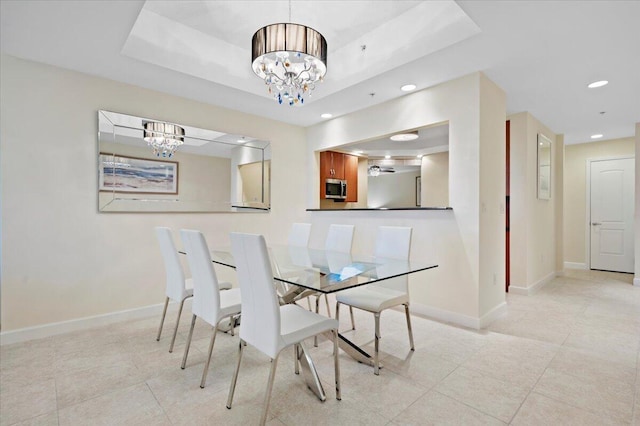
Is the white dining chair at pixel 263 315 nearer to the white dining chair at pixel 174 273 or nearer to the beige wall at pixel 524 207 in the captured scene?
the white dining chair at pixel 174 273

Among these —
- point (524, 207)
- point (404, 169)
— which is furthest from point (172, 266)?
point (524, 207)

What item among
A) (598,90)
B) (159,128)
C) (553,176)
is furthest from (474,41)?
(553,176)

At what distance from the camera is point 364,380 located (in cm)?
221

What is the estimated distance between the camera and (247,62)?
3.59 m

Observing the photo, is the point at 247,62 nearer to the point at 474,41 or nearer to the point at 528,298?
the point at 474,41

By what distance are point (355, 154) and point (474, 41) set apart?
8.75 ft

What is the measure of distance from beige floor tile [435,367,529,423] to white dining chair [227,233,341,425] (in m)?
0.76

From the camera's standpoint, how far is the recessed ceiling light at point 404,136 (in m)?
4.00

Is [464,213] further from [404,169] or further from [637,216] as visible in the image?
[637,216]

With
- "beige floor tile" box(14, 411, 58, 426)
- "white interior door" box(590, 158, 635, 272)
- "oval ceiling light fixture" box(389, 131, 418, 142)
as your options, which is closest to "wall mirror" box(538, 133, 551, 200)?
"white interior door" box(590, 158, 635, 272)

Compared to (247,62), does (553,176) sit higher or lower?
lower

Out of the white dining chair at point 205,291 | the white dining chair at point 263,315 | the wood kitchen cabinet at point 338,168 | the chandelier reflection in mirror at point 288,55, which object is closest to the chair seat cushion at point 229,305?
the white dining chair at point 205,291

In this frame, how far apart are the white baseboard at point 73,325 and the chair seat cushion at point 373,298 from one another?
2.23m

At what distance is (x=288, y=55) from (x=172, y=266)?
73.7 inches
